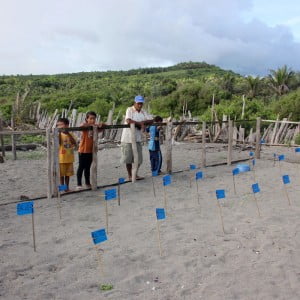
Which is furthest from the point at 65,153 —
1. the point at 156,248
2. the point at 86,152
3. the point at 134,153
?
the point at 156,248

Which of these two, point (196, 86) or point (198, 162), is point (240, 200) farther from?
point (196, 86)

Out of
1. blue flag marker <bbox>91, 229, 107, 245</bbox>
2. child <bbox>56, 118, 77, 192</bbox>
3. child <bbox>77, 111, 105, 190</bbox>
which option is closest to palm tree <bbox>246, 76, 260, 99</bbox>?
child <bbox>77, 111, 105, 190</bbox>

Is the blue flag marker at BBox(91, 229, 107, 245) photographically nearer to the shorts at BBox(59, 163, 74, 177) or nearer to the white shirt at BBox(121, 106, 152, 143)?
the shorts at BBox(59, 163, 74, 177)

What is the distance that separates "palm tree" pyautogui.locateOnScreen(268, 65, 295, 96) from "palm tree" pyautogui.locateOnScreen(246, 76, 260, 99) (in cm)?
108

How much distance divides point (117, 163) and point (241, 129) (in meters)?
6.21

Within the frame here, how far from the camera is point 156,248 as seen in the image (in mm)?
4312

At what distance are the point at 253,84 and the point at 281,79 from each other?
222cm

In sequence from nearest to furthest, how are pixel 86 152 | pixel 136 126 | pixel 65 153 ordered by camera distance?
pixel 65 153
pixel 86 152
pixel 136 126

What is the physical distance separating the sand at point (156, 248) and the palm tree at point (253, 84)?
24.7 metres

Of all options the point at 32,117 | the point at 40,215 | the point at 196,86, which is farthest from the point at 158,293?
the point at 196,86

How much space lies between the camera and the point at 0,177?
28.3 feet

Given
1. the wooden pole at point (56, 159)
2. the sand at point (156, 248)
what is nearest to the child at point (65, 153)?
the wooden pole at point (56, 159)

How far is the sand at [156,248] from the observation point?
11.3 ft

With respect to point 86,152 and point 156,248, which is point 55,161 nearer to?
point 86,152
